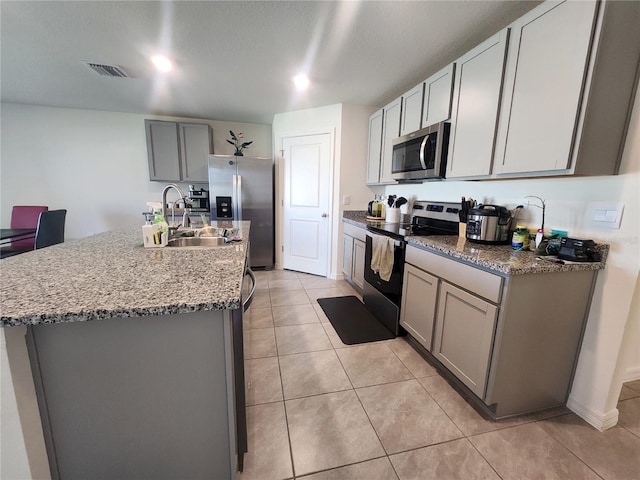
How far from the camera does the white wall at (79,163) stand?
3.88 m

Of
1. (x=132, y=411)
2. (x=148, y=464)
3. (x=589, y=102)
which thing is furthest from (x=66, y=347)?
(x=589, y=102)

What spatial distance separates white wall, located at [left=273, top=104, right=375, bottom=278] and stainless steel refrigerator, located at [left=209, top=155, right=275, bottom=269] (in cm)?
72

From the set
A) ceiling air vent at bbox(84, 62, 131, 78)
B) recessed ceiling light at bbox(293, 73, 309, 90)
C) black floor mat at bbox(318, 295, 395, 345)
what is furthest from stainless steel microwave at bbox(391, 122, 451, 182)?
ceiling air vent at bbox(84, 62, 131, 78)

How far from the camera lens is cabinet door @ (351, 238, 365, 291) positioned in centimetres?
300

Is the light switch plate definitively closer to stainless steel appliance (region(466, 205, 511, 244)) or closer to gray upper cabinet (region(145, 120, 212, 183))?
stainless steel appliance (region(466, 205, 511, 244))

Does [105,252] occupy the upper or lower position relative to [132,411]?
upper

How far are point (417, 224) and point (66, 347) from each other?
2741 millimetres

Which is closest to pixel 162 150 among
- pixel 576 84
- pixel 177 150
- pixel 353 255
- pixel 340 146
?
pixel 177 150

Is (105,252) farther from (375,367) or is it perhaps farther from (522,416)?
(522,416)

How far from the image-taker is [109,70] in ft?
8.62

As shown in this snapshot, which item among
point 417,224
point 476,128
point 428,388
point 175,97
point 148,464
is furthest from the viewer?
point 175,97

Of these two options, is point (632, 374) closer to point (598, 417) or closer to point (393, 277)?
point (598, 417)

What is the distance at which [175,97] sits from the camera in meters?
3.35

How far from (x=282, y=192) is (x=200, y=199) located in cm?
130
